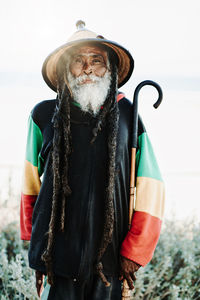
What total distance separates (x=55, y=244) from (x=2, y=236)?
1.85m

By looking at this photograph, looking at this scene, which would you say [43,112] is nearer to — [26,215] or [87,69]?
[87,69]

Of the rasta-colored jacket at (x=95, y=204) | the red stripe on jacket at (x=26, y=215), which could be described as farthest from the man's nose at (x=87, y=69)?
the red stripe on jacket at (x=26, y=215)

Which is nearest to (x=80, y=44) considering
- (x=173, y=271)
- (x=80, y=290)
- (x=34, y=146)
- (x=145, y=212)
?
(x=34, y=146)

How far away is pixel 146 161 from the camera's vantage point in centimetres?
195

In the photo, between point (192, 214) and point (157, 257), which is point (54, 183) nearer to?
point (157, 257)

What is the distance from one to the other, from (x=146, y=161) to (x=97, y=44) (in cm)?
85

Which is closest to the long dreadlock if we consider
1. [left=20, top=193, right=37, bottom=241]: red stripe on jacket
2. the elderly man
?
the elderly man

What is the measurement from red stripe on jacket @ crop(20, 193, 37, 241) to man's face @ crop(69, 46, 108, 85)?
35.7 inches

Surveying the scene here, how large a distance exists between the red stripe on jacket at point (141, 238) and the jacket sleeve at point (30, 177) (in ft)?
2.34

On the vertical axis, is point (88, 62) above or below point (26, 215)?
above

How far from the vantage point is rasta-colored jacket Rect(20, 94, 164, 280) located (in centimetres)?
181

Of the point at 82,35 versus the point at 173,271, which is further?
the point at 173,271

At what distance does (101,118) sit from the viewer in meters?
1.90

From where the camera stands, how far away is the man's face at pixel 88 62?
6.56ft
